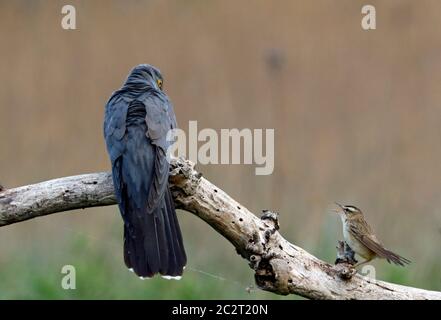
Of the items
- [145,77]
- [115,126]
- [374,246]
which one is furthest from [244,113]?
[374,246]

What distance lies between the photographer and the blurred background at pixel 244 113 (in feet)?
21.9

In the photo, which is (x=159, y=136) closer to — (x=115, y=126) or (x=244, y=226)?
(x=115, y=126)

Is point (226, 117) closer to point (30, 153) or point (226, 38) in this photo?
point (226, 38)

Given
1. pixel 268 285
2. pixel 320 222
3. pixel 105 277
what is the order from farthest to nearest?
pixel 320 222, pixel 105 277, pixel 268 285

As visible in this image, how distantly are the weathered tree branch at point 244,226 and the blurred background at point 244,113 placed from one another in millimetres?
1556

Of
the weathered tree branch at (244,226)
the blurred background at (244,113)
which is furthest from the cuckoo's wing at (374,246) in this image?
the blurred background at (244,113)

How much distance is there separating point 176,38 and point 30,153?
5.13ft

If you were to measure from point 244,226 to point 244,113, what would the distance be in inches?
111

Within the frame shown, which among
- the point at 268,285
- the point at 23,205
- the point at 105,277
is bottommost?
the point at 105,277

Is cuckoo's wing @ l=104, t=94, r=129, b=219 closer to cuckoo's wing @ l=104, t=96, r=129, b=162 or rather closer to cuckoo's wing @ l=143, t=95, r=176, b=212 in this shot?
cuckoo's wing @ l=104, t=96, r=129, b=162

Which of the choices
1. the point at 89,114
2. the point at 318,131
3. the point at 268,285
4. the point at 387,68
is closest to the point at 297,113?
the point at 318,131

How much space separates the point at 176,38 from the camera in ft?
25.4

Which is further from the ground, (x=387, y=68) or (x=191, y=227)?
(x=387, y=68)

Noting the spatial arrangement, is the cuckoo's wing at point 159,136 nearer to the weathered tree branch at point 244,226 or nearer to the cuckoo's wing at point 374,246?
the weathered tree branch at point 244,226
